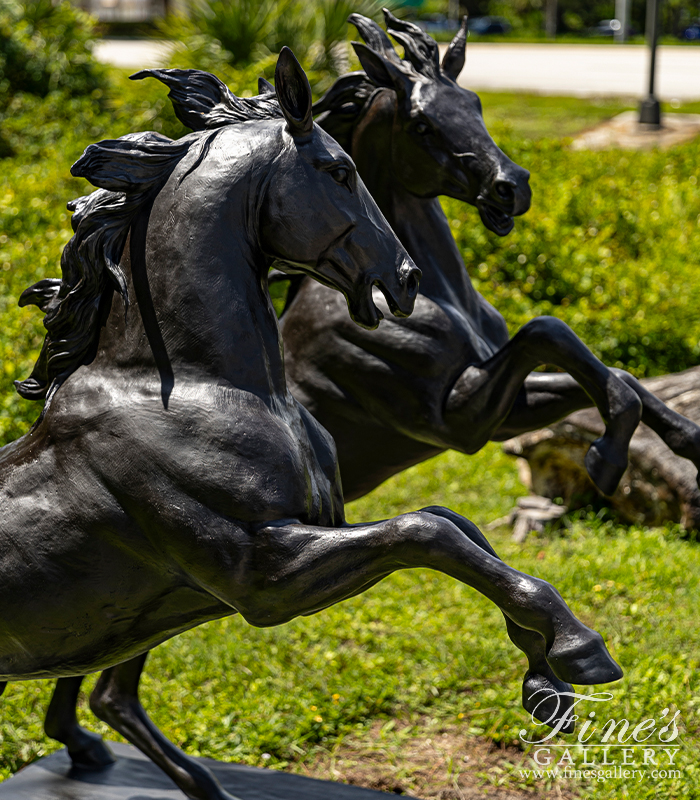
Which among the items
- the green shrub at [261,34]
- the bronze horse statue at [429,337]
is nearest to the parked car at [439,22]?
the green shrub at [261,34]

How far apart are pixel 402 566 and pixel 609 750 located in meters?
2.07

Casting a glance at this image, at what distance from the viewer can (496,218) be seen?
10.3ft

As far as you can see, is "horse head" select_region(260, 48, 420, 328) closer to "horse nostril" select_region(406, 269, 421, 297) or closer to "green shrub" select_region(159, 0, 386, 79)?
"horse nostril" select_region(406, 269, 421, 297)

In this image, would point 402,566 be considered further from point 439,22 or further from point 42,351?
point 439,22

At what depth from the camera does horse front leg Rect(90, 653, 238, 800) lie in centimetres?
316

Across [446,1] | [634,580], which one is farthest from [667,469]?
[446,1]

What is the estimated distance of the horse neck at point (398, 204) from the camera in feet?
10.6

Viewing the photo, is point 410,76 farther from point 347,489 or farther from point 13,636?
point 13,636

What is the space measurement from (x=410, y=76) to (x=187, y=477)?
1.61m

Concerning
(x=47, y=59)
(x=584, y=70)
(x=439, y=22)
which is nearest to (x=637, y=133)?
(x=47, y=59)

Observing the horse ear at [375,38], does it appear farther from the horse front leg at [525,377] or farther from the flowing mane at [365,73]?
the horse front leg at [525,377]

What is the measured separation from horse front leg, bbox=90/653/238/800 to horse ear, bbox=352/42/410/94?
194 centimetres

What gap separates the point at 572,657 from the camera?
2084 mm

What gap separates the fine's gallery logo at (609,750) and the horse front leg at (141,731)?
110cm
